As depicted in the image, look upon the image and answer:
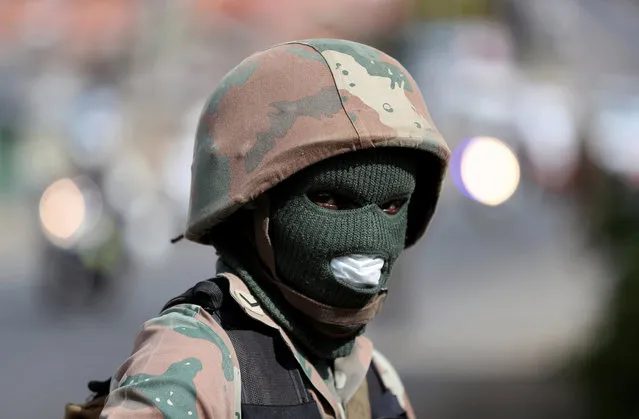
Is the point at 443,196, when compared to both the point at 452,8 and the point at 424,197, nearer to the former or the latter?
the point at 452,8

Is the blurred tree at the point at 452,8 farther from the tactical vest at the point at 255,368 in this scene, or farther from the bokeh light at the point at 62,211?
the tactical vest at the point at 255,368

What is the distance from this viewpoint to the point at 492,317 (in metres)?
9.56

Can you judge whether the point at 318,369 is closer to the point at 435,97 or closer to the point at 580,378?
the point at 580,378

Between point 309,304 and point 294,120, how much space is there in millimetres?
418

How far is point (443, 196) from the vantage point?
17.2 m

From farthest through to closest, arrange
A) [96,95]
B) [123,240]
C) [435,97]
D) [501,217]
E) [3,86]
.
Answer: [3,86]
[96,95]
[435,97]
[501,217]
[123,240]

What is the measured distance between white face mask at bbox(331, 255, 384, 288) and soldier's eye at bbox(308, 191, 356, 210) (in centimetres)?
12

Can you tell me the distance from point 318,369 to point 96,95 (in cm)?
2041

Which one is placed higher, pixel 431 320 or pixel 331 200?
pixel 331 200

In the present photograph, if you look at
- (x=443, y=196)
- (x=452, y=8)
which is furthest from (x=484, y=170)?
(x=452, y=8)

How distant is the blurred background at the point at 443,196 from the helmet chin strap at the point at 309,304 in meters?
3.81

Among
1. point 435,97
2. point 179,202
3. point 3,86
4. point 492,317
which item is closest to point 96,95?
point 3,86

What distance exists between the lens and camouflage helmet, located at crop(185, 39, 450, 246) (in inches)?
85.0

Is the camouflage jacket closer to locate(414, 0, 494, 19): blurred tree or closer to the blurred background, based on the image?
the blurred background
